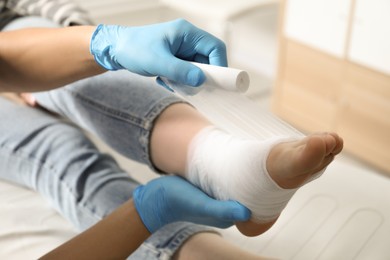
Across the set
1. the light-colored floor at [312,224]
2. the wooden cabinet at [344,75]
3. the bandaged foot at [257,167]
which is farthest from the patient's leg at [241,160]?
the wooden cabinet at [344,75]

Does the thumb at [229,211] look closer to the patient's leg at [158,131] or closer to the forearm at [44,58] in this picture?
the patient's leg at [158,131]

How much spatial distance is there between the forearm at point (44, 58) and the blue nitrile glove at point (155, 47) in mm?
44

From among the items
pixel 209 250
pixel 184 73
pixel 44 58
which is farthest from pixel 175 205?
pixel 44 58

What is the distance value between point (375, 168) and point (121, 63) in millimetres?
1196

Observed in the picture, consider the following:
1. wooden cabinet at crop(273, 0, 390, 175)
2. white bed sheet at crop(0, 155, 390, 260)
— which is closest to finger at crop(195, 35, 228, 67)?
white bed sheet at crop(0, 155, 390, 260)

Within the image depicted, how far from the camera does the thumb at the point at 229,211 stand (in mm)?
727

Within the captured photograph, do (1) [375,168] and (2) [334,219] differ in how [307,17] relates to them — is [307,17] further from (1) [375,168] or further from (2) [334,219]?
(2) [334,219]

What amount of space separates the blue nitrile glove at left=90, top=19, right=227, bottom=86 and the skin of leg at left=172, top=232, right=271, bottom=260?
25cm

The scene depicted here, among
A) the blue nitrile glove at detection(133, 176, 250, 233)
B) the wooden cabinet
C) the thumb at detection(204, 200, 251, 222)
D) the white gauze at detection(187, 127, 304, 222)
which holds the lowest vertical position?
the wooden cabinet

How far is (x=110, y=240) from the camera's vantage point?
767 mm

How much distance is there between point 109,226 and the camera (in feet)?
2.56

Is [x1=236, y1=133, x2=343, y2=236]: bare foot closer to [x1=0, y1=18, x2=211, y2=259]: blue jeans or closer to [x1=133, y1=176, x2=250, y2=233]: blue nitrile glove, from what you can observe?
[x1=133, y1=176, x2=250, y2=233]: blue nitrile glove

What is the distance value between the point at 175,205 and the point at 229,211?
102 millimetres

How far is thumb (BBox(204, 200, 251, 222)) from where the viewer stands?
28.6 inches
